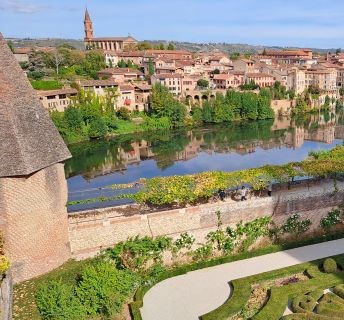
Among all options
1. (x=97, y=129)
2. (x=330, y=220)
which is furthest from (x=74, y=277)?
(x=97, y=129)

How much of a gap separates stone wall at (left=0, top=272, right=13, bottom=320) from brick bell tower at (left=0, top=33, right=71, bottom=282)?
3.69 ft

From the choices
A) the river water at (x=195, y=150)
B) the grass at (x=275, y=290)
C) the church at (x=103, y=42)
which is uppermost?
the church at (x=103, y=42)

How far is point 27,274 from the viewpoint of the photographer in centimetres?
1805

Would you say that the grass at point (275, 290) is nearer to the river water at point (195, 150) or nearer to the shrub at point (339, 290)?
Answer: the shrub at point (339, 290)

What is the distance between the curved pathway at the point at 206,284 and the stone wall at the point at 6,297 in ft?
18.0

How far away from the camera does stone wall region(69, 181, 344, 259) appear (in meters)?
20.2

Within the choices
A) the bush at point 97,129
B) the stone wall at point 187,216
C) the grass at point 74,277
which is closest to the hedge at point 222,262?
the grass at point 74,277

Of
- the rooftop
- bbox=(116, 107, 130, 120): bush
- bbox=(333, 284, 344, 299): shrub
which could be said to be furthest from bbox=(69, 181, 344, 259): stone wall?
the rooftop

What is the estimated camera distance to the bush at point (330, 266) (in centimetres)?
1994

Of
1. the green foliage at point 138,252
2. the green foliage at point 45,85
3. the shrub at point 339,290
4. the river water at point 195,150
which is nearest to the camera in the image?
the shrub at point 339,290

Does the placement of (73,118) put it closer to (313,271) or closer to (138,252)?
(138,252)

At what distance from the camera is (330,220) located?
24.0 m

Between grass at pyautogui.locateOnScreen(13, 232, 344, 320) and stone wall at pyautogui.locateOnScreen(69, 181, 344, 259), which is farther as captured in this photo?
stone wall at pyautogui.locateOnScreen(69, 181, 344, 259)

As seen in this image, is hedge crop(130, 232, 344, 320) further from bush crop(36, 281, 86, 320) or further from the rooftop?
the rooftop
